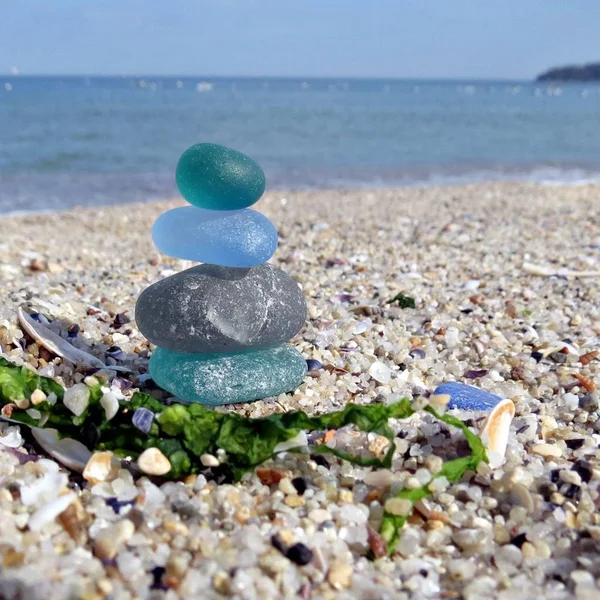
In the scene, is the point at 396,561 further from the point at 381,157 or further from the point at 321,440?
the point at 381,157

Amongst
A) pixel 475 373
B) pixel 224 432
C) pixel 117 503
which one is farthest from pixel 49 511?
pixel 475 373

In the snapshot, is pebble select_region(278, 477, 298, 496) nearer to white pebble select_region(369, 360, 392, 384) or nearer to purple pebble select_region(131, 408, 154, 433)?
purple pebble select_region(131, 408, 154, 433)

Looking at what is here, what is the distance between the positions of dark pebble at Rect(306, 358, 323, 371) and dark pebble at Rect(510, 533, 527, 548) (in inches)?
53.9

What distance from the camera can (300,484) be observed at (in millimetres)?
2373

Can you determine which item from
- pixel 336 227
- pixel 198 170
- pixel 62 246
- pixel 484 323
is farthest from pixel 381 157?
pixel 198 170

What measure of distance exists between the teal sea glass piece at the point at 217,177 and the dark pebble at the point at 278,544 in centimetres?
145

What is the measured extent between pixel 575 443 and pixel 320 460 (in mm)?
1089

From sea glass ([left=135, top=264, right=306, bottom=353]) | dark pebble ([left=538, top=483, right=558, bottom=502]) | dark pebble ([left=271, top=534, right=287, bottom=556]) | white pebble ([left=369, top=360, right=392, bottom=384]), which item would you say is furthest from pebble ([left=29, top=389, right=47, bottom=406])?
dark pebble ([left=538, top=483, right=558, bottom=502])

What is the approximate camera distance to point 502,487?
240 cm

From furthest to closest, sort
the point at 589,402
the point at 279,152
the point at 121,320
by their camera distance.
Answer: the point at 279,152
the point at 121,320
the point at 589,402

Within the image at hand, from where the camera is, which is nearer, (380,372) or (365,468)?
(365,468)

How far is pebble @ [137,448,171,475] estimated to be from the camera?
230 centimetres

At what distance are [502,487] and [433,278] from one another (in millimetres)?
3188

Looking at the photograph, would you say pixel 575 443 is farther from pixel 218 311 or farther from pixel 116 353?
pixel 116 353
